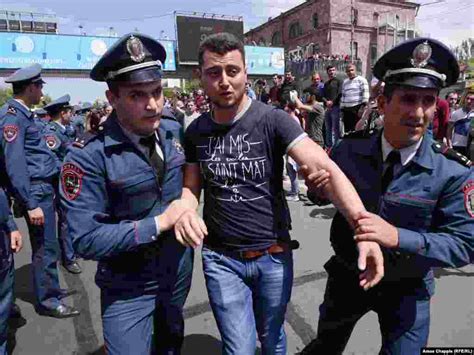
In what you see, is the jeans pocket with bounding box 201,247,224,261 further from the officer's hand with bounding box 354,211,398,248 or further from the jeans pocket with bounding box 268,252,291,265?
the officer's hand with bounding box 354,211,398,248

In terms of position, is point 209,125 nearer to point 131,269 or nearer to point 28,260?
point 131,269

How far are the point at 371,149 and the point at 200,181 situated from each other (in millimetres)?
940

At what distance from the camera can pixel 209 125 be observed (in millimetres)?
2025

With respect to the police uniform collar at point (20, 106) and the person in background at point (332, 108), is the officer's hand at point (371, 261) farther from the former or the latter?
the person in background at point (332, 108)

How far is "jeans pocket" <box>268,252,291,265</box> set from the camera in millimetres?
2002

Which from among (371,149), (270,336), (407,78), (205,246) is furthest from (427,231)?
(205,246)

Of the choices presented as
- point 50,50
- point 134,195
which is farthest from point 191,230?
point 50,50

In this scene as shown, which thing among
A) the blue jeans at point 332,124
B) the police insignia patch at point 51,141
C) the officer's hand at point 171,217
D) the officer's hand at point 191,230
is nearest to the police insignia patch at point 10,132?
the police insignia patch at point 51,141

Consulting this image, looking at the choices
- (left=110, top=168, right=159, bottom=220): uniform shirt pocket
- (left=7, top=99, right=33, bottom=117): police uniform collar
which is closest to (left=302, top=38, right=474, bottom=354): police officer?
(left=110, top=168, right=159, bottom=220): uniform shirt pocket

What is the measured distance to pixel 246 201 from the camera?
6.48 ft

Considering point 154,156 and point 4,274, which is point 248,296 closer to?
point 154,156

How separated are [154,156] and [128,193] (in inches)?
9.6

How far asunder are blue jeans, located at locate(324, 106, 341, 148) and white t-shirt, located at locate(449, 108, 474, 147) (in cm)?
231

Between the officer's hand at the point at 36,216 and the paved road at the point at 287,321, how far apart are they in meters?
0.92
